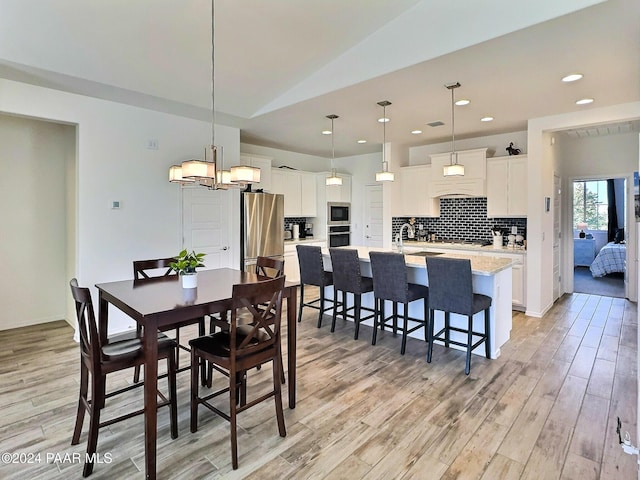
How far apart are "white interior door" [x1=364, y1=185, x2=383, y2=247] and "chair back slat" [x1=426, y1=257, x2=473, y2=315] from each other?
3.91 metres

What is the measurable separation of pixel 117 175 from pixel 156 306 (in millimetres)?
2664

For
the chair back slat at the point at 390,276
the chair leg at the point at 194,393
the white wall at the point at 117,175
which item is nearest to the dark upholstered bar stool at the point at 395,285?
the chair back slat at the point at 390,276

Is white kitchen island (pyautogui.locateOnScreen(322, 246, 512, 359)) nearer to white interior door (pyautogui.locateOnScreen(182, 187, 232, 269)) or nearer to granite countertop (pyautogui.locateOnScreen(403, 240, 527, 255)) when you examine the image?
granite countertop (pyautogui.locateOnScreen(403, 240, 527, 255))

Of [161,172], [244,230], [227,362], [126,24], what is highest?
[126,24]

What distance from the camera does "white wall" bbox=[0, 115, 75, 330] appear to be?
430 cm

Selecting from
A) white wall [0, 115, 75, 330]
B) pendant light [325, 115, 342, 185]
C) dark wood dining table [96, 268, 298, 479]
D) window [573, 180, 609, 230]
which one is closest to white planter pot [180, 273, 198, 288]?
dark wood dining table [96, 268, 298, 479]

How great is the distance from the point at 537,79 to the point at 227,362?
3582 mm

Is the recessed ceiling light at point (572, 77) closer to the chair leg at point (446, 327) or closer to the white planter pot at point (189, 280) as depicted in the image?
the chair leg at point (446, 327)

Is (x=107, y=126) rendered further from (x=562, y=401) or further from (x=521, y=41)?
(x=562, y=401)

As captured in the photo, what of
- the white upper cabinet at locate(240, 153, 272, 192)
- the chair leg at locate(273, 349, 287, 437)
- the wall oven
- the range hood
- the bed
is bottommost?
the chair leg at locate(273, 349, 287, 437)

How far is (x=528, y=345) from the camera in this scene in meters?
3.80

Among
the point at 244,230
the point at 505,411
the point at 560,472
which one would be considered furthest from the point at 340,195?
the point at 560,472

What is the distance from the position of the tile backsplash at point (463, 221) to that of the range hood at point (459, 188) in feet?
A: 1.06

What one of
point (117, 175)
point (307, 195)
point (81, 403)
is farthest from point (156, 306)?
point (307, 195)
